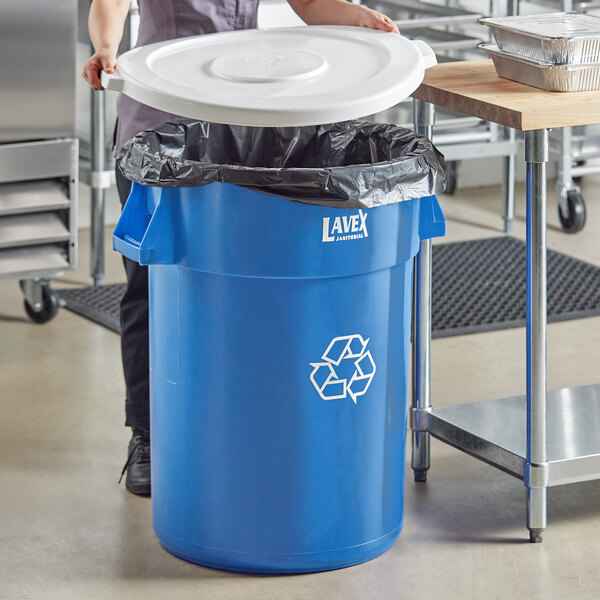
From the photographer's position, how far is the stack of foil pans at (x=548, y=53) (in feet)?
7.86

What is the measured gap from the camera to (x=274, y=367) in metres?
2.28

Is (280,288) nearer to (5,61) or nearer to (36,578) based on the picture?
(36,578)

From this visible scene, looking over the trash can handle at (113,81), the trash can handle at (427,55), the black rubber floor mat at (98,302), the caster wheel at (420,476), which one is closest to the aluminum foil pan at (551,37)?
the trash can handle at (427,55)

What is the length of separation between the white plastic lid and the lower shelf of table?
2.66ft

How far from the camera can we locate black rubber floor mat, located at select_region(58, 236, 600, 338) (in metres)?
3.92

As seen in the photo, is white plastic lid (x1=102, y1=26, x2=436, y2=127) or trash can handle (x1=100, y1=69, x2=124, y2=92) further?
trash can handle (x1=100, y1=69, x2=124, y2=92)

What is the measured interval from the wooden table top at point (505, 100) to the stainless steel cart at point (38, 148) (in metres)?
1.28

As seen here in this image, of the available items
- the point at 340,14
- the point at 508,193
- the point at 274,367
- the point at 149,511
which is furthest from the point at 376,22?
the point at 508,193

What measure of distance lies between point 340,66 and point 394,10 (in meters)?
2.31

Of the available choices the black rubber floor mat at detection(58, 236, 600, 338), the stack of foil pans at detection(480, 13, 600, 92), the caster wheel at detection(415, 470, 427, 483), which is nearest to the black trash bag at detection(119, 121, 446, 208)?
the stack of foil pans at detection(480, 13, 600, 92)

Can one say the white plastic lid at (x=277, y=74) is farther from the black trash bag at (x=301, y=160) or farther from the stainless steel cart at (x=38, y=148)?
the stainless steel cart at (x=38, y=148)

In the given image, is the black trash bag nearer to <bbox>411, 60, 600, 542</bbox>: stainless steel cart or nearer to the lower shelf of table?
<bbox>411, 60, 600, 542</bbox>: stainless steel cart

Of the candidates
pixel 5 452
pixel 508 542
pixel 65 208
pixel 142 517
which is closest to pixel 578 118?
pixel 508 542

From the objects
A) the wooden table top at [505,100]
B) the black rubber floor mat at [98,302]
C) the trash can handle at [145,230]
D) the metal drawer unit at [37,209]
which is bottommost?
the black rubber floor mat at [98,302]
